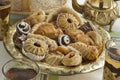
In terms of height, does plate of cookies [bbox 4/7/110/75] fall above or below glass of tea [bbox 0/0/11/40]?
below

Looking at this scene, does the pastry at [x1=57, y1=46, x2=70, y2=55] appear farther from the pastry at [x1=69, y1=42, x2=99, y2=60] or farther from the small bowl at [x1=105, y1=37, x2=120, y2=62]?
the small bowl at [x1=105, y1=37, x2=120, y2=62]

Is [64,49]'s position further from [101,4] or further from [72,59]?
[101,4]

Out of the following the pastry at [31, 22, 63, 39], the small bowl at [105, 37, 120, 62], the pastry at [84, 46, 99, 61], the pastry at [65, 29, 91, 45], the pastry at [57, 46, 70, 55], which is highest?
the small bowl at [105, 37, 120, 62]

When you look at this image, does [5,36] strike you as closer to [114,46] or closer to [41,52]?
[41,52]

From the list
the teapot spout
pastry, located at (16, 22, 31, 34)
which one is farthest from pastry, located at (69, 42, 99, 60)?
the teapot spout

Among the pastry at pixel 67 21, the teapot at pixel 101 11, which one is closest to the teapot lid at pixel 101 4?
the teapot at pixel 101 11

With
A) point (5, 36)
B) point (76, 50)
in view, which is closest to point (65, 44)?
point (76, 50)

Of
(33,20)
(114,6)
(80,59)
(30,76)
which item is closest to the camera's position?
(30,76)

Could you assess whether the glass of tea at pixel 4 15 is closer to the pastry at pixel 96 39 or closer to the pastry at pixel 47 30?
the pastry at pixel 47 30
